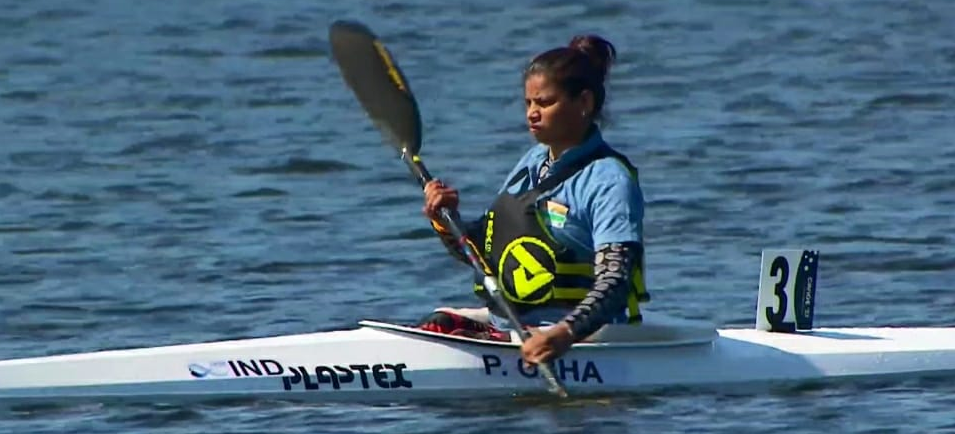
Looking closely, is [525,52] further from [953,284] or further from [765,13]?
[953,284]

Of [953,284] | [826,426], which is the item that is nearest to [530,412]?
[826,426]

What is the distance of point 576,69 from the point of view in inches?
303

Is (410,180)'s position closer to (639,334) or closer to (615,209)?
(639,334)

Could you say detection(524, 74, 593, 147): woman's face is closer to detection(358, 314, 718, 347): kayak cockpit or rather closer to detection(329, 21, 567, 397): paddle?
detection(358, 314, 718, 347): kayak cockpit

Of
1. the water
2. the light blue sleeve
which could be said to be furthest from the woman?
the water

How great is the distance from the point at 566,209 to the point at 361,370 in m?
0.86

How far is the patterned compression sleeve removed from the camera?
7.46 m

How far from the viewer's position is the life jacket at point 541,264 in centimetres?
774

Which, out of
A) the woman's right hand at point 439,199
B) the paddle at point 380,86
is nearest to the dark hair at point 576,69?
the woman's right hand at point 439,199

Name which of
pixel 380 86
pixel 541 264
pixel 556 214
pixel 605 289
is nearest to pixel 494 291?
pixel 541 264

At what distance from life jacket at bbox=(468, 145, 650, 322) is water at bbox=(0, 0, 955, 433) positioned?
375mm

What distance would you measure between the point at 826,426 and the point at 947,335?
0.79m

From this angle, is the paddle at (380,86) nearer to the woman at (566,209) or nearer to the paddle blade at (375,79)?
the paddle blade at (375,79)

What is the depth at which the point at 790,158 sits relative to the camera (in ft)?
44.1
